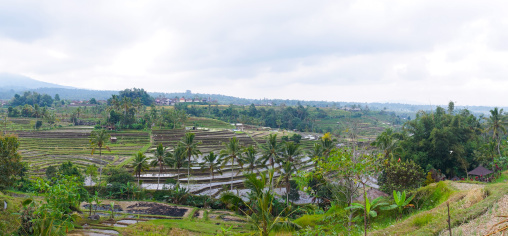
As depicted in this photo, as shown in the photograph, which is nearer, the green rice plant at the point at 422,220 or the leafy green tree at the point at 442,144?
the green rice plant at the point at 422,220

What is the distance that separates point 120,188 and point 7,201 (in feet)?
40.2

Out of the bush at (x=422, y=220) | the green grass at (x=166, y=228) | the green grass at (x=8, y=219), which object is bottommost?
the green grass at (x=166, y=228)

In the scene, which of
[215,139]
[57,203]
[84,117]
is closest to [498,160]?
[57,203]

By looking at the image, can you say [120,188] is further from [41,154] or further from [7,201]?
[41,154]

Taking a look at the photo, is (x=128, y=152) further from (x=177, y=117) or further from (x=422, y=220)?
(x=422, y=220)

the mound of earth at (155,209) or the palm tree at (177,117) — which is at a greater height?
the palm tree at (177,117)

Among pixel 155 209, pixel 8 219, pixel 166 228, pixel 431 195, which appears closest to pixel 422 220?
pixel 431 195

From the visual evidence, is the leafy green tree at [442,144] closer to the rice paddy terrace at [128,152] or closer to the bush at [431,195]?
the rice paddy terrace at [128,152]

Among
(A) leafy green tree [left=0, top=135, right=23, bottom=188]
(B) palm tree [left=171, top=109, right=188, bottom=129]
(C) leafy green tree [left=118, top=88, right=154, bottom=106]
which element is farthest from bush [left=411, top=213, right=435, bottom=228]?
(C) leafy green tree [left=118, top=88, right=154, bottom=106]

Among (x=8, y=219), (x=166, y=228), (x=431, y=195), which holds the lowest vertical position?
(x=166, y=228)

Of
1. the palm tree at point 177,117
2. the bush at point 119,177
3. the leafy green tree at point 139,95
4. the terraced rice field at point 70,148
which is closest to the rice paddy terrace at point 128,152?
the terraced rice field at point 70,148

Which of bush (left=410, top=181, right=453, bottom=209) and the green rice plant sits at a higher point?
the green rice plant

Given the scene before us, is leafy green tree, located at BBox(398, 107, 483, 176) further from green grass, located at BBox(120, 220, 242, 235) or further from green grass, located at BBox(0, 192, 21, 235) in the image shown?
green grass, located at BBox(0, 192, 21, 235)

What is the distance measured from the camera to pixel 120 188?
88.7 feet
